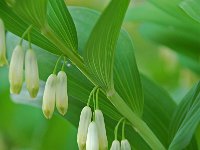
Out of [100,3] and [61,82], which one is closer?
[61,82]

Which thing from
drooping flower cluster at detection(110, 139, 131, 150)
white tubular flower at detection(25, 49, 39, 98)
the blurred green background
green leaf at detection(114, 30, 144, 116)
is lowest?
the blurred green background

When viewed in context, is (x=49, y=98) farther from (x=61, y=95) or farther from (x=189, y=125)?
(x=189, y=125)

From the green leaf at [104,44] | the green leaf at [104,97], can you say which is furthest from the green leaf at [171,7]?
the green leaf at [104,44]

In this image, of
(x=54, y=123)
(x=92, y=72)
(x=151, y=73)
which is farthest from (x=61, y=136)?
(x=92, y=72)

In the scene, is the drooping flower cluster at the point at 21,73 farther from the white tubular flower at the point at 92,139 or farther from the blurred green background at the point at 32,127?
the blurred green background at the point at 32,127

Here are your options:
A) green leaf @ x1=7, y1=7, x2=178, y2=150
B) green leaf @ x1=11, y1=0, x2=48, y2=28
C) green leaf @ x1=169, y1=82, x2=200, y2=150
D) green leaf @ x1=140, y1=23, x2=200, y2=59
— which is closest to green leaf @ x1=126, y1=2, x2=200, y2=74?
green leaf @ x1=140, y1=23, x2=200, y2=59

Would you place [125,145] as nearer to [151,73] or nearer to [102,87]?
[102,87]

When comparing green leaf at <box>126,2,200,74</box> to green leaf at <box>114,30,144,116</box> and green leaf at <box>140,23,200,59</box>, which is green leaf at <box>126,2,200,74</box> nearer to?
green leaf at <box>140,23,200,59</box>
